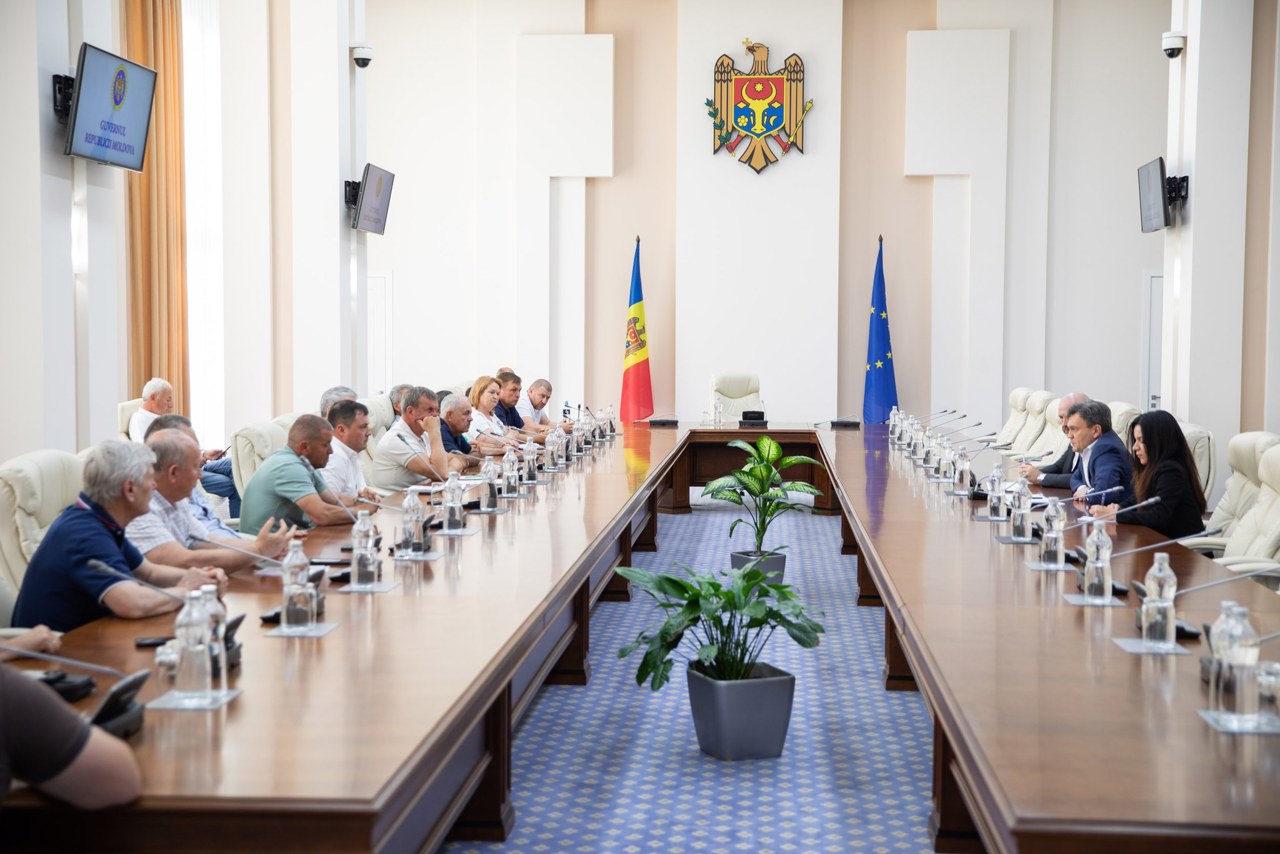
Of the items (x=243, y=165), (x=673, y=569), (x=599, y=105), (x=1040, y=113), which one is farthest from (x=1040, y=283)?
(x=243, y=165)

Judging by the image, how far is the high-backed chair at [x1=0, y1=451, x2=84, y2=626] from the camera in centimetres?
330

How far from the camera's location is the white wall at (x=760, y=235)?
11406 mm

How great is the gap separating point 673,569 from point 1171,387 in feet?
12.6

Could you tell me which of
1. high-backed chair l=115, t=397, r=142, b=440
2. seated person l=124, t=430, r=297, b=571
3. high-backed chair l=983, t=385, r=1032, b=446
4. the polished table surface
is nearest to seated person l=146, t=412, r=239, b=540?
seated person l=124, t=430, r=297, b=571

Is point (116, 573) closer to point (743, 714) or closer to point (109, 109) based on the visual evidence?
point (743, 714)

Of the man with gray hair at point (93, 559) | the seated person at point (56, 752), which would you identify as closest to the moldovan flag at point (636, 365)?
the man with gray hair at point (93, 559)

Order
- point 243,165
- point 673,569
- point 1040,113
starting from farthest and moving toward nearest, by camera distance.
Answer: point 1040,113 < point 243,165 < point 673,569

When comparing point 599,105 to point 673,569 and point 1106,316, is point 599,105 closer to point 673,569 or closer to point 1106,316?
point 1106,316

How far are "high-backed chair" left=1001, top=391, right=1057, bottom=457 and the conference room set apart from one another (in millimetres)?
64

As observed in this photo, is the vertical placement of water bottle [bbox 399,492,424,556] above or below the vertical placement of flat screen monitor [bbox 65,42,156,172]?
below

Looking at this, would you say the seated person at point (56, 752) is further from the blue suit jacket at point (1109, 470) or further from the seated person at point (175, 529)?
the blue suit jacket at point (1109, 470)

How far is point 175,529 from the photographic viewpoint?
369cm

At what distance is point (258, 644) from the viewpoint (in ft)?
8.49

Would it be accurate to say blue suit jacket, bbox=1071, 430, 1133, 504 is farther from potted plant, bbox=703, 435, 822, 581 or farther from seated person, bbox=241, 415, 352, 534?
seated person, bbox=241, 415, 352, 534
